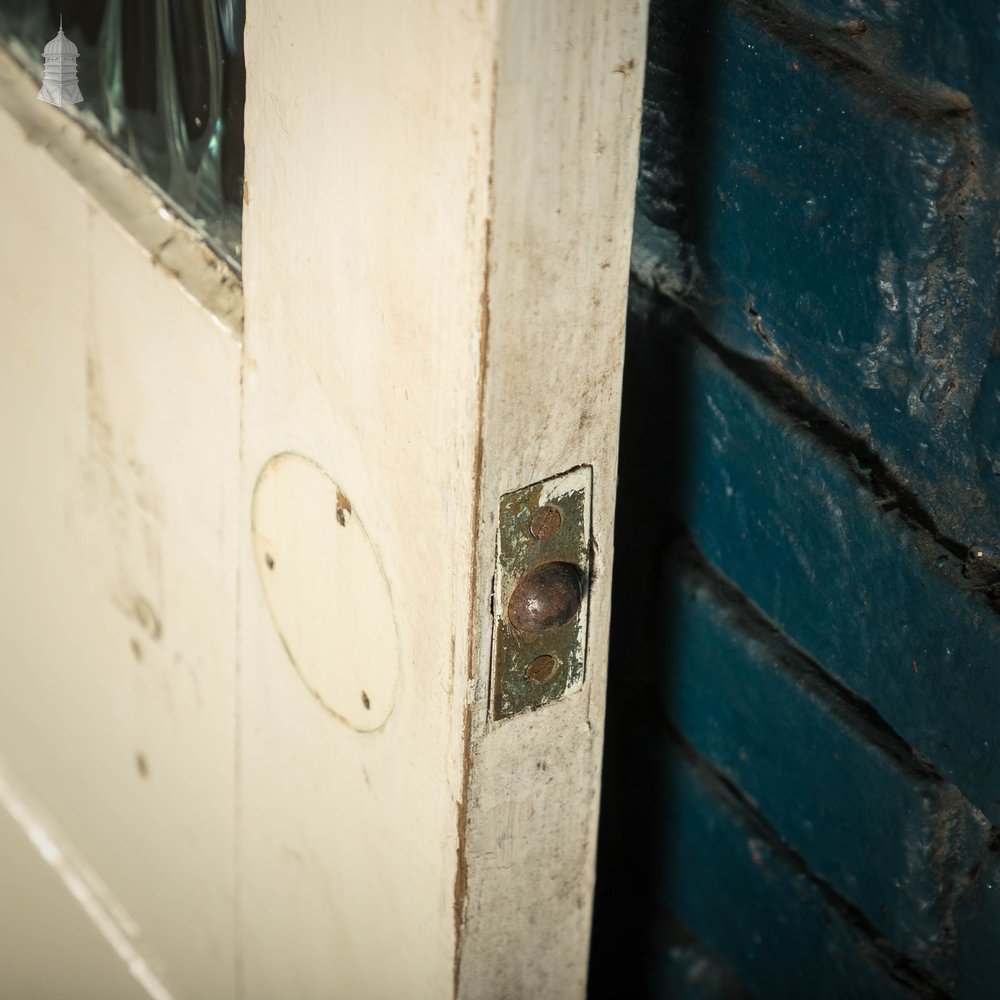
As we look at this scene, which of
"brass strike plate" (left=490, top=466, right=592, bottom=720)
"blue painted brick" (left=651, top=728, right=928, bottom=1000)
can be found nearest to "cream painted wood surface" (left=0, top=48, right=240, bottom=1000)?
"brass strike plate" (left=490, top=466, right=592, bottom=720)

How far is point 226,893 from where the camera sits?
1.04m

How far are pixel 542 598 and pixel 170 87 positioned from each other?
0.40m

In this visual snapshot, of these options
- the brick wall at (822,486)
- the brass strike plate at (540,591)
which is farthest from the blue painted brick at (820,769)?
the brass strike plate at (540,591)

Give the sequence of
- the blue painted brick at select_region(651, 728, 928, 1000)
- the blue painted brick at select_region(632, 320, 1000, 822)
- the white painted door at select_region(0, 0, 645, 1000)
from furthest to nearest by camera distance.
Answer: the blue painted brick at select_region(651, 728, 928, 1000), the blue painted brick at select_region(632, 320, 1000, 822), the white painted door at select_region(0, 0, 645, 1000)

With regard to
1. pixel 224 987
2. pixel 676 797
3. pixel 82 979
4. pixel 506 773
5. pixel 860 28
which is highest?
pixel 860 28

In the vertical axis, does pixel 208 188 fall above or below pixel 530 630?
above

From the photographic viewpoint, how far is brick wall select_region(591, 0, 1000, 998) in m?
0.77

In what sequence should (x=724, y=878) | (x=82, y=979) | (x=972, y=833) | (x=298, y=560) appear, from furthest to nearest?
(x=82, y=979), (x=724, y=878), (x=972, y=833), (x=298, y=560)

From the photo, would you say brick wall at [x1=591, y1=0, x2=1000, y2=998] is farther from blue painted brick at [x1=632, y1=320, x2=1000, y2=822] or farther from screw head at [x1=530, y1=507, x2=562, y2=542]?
screw head at [x1=530, y1=507, x2=562, y2=542]

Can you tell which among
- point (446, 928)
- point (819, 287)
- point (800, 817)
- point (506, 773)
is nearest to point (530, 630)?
point (506, 773)

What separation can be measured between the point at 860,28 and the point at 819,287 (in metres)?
0.14

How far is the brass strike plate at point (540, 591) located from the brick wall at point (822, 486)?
239mm

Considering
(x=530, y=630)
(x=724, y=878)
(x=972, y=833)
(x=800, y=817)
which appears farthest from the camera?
(x=724, y=878)

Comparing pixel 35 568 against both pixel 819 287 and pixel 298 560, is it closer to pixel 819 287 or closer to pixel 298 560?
pixel 298 560
